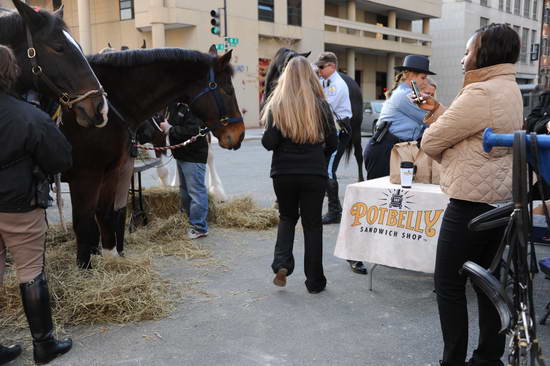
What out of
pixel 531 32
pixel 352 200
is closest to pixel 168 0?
pixel 352 200

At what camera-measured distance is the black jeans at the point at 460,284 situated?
98.8 inches

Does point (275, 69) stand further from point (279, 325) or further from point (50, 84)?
point (279, 325)

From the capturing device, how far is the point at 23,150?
102 inches

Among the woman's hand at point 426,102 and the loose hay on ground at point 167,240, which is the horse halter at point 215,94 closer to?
the loose hay on ground at point 167,240

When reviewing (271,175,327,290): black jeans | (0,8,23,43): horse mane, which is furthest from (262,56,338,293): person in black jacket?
(0,8,23,43): horse mane

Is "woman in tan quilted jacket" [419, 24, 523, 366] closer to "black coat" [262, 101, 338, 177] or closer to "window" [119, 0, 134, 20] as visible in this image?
"black coat" [262, 101, 338, 177]

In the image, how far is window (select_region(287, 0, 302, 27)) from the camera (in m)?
29.3

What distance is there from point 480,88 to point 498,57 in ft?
0.64

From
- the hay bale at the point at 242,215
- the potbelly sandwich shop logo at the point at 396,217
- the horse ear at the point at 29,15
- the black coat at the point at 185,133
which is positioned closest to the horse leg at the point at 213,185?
the hay bale at the point at 242,215

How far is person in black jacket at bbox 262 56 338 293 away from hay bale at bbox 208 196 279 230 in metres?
2.11

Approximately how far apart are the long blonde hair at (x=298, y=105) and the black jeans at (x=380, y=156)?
4.16ft

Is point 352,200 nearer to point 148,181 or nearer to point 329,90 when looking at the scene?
point 329,90

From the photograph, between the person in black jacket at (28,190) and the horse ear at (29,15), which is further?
the horse ear at (29,15)

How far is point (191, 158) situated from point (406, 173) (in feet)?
8.78
